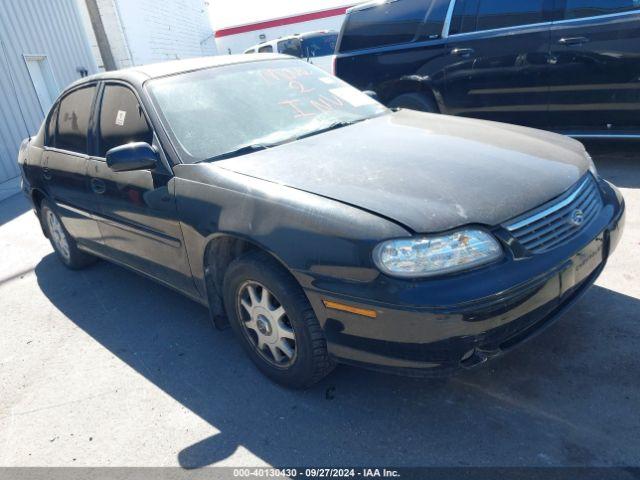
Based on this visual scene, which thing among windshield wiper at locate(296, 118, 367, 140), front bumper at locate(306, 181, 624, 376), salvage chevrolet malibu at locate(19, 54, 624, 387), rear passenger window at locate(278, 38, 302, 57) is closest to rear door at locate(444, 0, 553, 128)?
salvage chevrolet malibu at locate(19, 54, 624, 387)

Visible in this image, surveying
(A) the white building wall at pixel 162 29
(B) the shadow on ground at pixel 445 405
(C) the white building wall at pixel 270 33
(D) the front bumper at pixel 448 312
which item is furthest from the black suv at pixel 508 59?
(C) the white building wall at pixel 270 33

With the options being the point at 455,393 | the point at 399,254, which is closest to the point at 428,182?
the point at 399,254

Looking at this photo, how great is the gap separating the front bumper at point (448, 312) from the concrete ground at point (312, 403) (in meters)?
0.37

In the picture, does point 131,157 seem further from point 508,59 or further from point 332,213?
point 508,59

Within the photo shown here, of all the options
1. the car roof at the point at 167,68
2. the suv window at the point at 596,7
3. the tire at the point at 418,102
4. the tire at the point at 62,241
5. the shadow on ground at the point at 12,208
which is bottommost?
the shadow on ground at the point at 12,208

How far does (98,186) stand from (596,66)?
4.62 meters

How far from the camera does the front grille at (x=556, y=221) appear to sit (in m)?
2.15

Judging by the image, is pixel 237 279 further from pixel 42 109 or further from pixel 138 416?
pixel 42 109

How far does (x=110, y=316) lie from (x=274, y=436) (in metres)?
1.99

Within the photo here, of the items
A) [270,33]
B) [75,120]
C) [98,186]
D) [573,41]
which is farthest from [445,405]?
[270,33]

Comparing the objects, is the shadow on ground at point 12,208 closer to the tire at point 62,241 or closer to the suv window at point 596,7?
the tire at point 62,241

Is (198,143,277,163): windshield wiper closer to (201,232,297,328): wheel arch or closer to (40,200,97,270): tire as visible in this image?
(201,232,297,328): wheel arch

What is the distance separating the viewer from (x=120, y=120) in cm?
338

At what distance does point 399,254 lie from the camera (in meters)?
2.02
